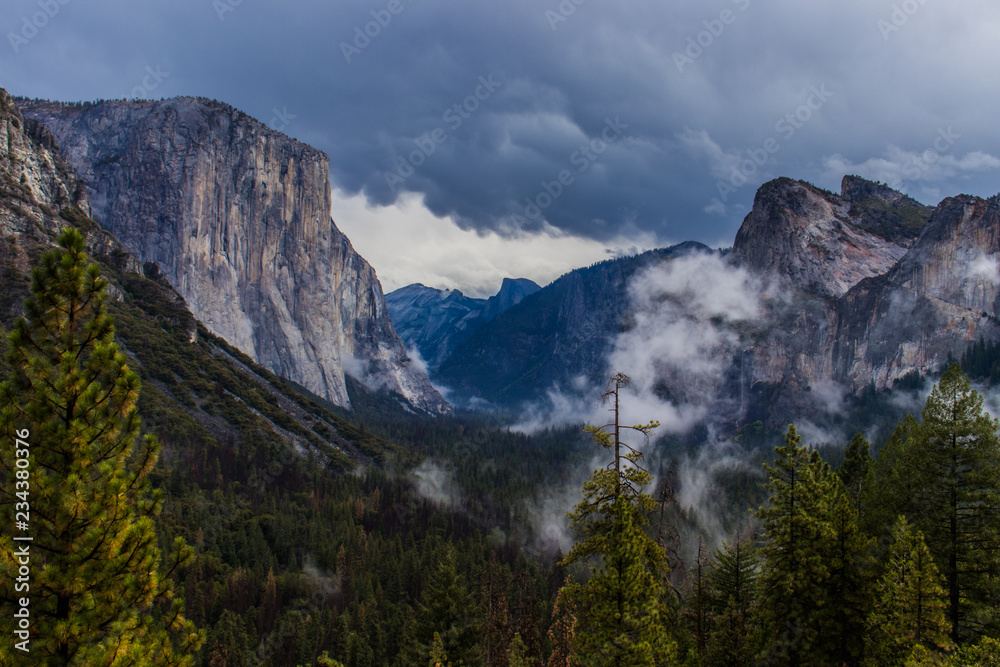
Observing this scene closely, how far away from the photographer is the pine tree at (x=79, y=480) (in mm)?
8609

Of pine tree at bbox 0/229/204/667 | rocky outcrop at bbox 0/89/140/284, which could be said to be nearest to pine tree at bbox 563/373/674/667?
pine tree at bbox 0/229/204/667

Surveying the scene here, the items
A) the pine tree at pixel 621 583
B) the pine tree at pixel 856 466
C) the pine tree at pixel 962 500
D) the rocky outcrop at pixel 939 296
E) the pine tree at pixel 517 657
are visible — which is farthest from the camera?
the rocky outcrop at pixel 939 296

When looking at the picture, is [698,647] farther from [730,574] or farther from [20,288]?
[20,288]

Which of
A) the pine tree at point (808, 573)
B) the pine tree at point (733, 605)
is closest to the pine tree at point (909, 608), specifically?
the pine tree at point (808, 573)

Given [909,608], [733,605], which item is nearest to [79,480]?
[909,608]

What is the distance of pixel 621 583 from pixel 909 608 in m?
9.49

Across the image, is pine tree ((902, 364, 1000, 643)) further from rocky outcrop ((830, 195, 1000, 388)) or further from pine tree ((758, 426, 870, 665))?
rocky outcrop ((830, 195, 1000, 388))

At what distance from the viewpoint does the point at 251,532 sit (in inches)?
3317

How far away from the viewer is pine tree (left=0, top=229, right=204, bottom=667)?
8.61 metres

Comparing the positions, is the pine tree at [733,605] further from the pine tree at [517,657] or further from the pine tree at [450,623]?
the pine tree at [450,623]

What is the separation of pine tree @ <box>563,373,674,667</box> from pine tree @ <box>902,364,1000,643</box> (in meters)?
11.6

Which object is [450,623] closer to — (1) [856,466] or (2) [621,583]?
(2) [621,583]

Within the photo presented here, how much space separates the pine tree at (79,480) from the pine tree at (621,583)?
10.4m

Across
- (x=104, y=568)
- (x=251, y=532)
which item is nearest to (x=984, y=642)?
Answer: (x=104, y=568)
